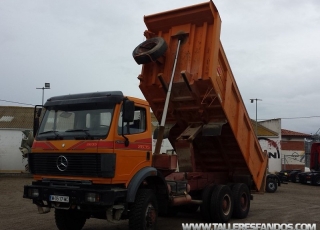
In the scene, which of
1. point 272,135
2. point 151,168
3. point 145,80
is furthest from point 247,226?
point 272,135

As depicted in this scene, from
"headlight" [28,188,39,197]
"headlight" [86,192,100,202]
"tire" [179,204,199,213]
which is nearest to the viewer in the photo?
"headlight" [86,192,100,202]

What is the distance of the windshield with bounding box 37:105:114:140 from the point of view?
7.09 metres

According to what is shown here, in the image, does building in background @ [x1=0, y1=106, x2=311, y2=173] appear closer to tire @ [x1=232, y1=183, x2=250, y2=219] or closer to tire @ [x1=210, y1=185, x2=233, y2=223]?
tire @ [x1=232, y1=183, x2=250, y2=219]

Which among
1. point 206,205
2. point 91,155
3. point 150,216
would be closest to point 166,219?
point 206,205

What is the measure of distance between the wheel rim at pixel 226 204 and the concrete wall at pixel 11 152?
2581 cm

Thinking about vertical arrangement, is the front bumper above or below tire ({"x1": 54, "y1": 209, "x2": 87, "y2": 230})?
above

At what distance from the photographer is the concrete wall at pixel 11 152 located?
32719 mm

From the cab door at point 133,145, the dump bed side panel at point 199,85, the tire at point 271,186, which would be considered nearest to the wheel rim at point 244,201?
the dump bed side panel at point 199,85

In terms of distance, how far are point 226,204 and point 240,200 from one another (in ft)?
2.05

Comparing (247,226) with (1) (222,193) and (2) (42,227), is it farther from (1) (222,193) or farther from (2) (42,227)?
(2) (42,227)

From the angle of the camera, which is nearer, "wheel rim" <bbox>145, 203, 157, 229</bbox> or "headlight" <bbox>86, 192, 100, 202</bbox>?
"headlight" <bbox>86, 192, 100, 202</bbox>

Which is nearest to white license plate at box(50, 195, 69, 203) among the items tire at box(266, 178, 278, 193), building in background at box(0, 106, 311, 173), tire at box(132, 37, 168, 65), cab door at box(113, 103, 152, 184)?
cab door at box(113, 103, 152, 184)

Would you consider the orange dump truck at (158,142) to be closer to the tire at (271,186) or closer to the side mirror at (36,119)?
the side mirror at (36,119)

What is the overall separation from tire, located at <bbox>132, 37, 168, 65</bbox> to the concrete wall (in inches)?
1024
